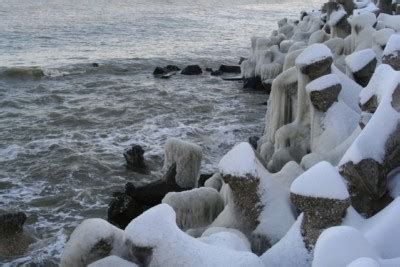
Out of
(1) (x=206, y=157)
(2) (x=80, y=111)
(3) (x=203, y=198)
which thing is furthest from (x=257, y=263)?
(2) (x=80, y=111)

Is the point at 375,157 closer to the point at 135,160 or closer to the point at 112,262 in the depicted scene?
the point at 112,262

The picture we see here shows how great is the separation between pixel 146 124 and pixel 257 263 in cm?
1488

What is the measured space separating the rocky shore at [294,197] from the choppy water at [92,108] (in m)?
1.97

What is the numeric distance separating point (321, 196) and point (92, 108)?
56.8ft

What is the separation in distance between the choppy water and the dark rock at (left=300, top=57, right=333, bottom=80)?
18.1ft

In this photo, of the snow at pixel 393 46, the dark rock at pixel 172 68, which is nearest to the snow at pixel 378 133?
the snow at pixel 393 46

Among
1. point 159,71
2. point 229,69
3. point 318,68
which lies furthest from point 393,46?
point 229,69

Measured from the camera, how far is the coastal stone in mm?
5137

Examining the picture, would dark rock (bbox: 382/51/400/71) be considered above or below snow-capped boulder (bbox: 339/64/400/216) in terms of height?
above

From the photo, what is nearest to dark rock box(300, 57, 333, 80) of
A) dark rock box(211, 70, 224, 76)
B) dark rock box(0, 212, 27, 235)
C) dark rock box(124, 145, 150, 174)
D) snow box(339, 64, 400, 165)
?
snow box(339, 64, 400, 165)

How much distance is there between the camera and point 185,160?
11062 millimetres

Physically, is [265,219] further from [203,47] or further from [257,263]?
[203,47]

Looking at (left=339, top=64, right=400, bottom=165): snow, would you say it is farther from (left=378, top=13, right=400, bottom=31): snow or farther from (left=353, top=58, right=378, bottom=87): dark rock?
(left=378, top=13, right=400, bottom=31): snow

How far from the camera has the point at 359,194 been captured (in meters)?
6.13
